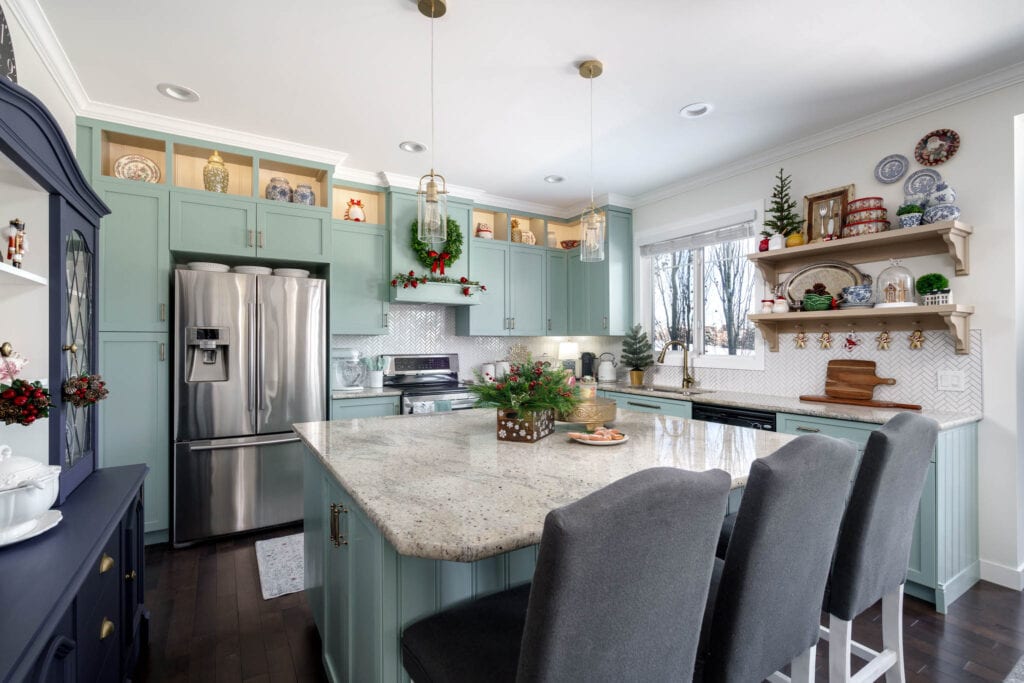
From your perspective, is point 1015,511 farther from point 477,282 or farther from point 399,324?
point 399,324

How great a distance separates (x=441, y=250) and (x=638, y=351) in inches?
77.7

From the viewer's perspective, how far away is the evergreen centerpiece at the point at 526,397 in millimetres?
1799

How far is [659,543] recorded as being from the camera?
841 millimetres

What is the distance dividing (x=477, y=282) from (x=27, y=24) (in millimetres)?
3061

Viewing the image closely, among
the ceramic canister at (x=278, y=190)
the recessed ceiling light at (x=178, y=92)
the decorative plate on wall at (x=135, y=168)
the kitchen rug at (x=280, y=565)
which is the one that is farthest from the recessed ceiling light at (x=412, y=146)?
the kitchen rug at (x=280, y=565)

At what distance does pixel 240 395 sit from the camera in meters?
3.23

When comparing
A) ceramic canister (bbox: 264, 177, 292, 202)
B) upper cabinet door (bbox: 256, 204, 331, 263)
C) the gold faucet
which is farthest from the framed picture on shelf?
ceramic canister (bbox: 264, 177, 292, 202)

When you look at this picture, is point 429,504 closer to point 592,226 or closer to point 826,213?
point 592,226

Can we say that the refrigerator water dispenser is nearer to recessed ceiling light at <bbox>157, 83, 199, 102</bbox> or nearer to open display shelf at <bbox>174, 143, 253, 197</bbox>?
open display shelf at <bbox>174, 143, 253, 197</bbox>

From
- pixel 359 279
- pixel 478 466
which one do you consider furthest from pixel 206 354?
pixel 478 466

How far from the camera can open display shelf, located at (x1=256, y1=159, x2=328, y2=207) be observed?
144 inches

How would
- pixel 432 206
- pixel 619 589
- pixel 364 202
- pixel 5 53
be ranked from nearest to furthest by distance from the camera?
1. pixel 619 589
2. pixel 5 53
3. pixel 432 206
4. pixel 364 202

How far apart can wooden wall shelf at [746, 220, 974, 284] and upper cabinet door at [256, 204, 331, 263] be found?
3.05m

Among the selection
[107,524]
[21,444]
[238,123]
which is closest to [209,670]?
[107,524]
